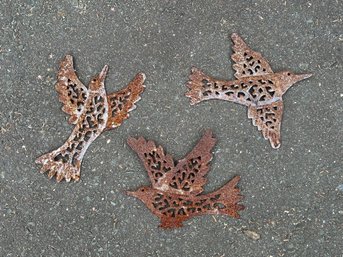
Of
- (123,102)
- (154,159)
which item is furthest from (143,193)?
(123,102)

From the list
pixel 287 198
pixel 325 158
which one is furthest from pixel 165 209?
pixel 325 158

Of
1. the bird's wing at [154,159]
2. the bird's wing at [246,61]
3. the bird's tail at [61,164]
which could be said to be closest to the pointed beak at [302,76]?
the bird's wing at [246,61]

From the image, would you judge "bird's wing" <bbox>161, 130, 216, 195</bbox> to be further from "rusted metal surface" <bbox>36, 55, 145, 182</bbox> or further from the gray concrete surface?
"rusted metal surface" <bbox>36, 55, 145, 182</bbox>

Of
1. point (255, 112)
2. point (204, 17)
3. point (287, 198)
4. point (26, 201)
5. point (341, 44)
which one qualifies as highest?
point (204, 17)

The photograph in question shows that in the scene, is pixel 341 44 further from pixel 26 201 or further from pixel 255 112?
pixel 26 201

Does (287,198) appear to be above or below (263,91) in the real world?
below

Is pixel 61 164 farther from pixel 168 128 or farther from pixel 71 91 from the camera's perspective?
pixel 168 128

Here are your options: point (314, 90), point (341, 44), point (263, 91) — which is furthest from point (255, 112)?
point (341, 44)
